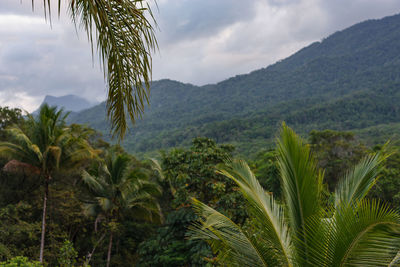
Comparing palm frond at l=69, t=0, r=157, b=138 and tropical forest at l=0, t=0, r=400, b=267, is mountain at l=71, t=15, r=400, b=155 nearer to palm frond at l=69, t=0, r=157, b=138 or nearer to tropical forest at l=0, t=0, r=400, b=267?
tropical forest at l=0, t=0, r=400, b=267

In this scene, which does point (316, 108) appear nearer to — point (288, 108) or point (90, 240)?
point (288, 108)

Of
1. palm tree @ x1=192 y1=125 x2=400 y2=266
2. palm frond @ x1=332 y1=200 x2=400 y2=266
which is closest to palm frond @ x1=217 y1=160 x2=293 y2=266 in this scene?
palm tree @ x1=192 y1=125 x2=400 y2=266

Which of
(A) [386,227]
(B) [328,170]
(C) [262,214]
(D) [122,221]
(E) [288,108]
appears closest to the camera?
(A) [386,227]

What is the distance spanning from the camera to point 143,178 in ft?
43.0

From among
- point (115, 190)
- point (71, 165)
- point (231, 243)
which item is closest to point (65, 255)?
point (71, 165)

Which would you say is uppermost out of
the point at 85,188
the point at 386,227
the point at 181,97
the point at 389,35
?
the point at 389,35

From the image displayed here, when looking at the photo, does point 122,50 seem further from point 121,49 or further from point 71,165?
point 71,165

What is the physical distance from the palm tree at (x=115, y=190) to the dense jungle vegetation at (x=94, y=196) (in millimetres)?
39

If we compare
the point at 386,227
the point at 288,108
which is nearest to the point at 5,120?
the point at 386,227

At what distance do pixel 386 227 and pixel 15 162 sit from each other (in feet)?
30.6

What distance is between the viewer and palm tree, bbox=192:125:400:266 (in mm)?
2256

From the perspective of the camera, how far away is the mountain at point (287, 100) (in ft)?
Result: 252

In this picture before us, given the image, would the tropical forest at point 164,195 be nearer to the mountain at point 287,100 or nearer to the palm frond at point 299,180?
the palm frond at point 299,180

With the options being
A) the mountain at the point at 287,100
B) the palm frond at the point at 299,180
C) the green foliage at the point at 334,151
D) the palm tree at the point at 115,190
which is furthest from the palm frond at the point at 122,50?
the mountain at the point at 287,100
